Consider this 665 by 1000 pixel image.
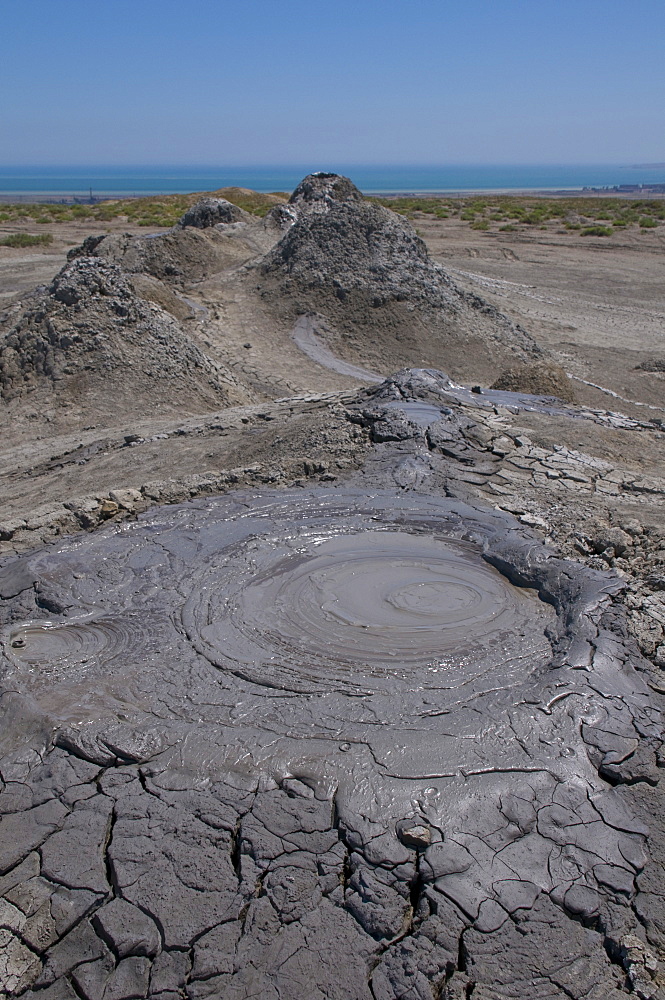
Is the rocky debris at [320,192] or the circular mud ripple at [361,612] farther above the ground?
the rocky debris at [320,192]

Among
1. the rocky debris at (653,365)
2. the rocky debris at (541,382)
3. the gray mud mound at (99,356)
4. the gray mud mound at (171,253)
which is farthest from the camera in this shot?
the gray mud mound at (171,253)

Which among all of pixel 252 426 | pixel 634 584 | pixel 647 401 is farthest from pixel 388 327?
pixel 634 584

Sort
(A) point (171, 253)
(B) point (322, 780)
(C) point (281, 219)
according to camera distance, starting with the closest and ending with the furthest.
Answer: (B) point (322, 780), (A) point (171, 253), (C) point (281, 219)

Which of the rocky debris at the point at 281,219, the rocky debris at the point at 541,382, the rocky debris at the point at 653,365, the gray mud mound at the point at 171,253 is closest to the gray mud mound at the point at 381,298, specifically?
the gray mud mound at the point at 171,253

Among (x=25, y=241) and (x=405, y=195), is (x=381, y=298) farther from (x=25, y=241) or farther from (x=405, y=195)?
(x=405, y=195)

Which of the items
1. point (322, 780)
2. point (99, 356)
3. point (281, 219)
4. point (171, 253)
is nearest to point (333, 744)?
point (322, 780)

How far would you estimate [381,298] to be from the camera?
1200 centimetres

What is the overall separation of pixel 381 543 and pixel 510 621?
1149 mm

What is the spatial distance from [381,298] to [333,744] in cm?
1028

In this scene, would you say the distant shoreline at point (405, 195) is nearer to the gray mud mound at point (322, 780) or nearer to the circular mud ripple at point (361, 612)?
the circular mud ripple at point (361, 612)

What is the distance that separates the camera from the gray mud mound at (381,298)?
1148 centimetres

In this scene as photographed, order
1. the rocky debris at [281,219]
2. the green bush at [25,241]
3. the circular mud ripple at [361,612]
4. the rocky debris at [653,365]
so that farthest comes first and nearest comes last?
1. the green bush at [25,241]
2. the rocky debris at [281,219]
3. the rocky debris at [653,365]
4. the circular mud ripple at [361,612]

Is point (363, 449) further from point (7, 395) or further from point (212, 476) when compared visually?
point (7, 395)

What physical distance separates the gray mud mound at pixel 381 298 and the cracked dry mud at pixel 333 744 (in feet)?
20.7
